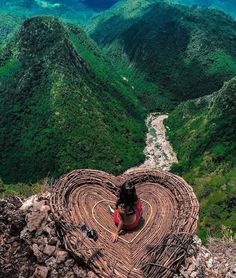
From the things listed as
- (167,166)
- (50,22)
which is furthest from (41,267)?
(50,22)

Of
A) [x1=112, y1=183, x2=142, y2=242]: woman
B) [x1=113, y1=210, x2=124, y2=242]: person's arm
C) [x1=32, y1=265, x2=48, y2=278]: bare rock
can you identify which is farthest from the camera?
[x1=112, y1=183, x2=142, y2=242]: woman

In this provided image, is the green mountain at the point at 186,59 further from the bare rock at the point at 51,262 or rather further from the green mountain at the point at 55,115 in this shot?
the bare rock at the point at 51,262

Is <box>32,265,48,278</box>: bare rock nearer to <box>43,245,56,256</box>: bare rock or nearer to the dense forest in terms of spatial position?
<box>43,245,56,256</box>: bare rock

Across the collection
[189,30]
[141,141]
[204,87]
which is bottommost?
[141,141]

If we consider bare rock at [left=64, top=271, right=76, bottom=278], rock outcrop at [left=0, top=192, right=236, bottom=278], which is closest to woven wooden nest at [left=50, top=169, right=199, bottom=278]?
rock outcrop at [left=0, top=192, right=236, bottom=278]

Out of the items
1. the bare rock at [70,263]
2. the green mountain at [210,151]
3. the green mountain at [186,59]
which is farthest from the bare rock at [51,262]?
the green mountain at [186,59]

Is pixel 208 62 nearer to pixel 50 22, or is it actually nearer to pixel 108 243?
pixel 50 22
